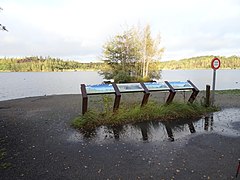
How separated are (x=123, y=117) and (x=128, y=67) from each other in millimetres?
17911

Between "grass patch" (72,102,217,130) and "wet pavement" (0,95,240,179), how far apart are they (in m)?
0.40

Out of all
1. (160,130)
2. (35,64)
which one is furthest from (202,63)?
(160,130)

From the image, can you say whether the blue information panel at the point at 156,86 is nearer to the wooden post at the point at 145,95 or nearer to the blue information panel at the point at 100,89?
the wooden post at the point at 145,95

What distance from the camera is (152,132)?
5.37 meters

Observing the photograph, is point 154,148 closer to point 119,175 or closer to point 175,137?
point 175,137

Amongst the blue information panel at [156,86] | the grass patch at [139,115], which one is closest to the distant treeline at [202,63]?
the blue information panel at [156,86]

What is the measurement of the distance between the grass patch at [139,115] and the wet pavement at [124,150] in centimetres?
40

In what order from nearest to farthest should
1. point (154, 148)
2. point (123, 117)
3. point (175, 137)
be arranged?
point (154, 148)
point (175, 137)
point (123, 117)

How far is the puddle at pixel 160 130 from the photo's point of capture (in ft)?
16.2

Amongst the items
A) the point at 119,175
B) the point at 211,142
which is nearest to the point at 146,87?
the point at 211,142

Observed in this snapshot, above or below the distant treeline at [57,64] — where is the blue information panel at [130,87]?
below

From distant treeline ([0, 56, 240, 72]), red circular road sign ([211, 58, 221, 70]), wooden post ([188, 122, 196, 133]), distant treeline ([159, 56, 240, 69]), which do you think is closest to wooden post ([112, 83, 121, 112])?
wooden post ([188, 122, 196, 133])

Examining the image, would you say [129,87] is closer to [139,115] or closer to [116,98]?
[116,98]

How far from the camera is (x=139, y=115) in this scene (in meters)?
6.62
